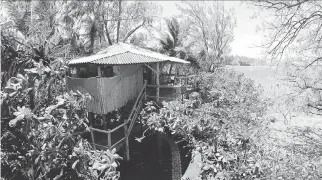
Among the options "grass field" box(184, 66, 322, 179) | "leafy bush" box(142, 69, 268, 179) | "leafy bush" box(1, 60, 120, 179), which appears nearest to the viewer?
"leafy bush" box(1, 60, 120, 179)

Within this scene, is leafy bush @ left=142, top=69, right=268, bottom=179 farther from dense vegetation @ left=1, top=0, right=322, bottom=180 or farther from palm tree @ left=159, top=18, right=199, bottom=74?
palm tree @ left=159, top=18, right=199, bottom=74

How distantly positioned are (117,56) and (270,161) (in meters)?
7.98

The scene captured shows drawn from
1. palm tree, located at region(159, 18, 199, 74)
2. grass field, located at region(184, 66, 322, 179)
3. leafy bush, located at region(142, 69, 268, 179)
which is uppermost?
palm tree, located at region(159, 18, 199, 74)

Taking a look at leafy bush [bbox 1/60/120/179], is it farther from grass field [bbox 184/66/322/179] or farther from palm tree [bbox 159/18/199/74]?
palm tree [bbox 159/18/199/74]

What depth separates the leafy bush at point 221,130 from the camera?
539 centimetres

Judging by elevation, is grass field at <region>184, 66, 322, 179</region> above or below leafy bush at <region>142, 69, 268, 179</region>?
below

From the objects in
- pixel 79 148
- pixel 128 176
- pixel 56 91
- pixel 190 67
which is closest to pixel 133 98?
pixel 128 176

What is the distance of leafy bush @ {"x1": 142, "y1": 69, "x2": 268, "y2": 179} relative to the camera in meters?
5.39

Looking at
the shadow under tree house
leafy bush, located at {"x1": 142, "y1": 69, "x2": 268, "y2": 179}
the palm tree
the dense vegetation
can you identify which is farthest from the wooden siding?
the palm tree

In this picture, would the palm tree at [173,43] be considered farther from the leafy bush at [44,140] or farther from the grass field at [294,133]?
the leafy bush at [44,140]

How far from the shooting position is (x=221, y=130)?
7289 millimetres

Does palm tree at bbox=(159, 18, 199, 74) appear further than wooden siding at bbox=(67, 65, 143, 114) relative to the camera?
Yes

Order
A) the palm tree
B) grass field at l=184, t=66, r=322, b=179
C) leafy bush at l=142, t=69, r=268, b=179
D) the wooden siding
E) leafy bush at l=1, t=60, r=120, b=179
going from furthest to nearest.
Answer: the palm tree < the wooden siding < grass field at l=184, t=66, r=322, b=179 < leafy bush at l=142, t=69, r=268, b=179 < leafy bush at l=1, t=60, r=120, b=179

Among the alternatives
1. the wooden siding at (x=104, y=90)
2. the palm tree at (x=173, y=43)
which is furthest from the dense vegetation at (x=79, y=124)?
the palm tree at (x=173, y=43)
